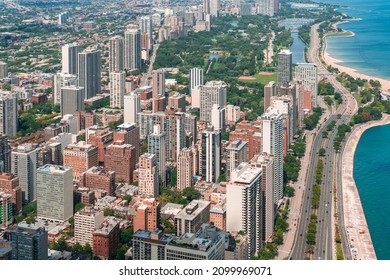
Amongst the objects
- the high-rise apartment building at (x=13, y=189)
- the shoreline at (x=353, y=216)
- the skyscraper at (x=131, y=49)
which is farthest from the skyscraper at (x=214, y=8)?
the high-rise apartment building at (x=13, y=189)

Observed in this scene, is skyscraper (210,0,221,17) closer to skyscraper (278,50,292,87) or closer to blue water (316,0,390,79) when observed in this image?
blue water (316,0,390,79)

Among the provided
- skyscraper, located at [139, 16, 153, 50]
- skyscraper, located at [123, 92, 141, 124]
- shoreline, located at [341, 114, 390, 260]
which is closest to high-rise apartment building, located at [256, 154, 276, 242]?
shoreline, located at [341, 114, 390, 260]

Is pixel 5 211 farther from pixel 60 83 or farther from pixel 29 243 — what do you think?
pixel 60 83

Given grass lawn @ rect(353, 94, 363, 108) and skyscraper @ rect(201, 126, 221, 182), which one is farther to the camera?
grass lawn @ rect(353, 94, 363, 108)

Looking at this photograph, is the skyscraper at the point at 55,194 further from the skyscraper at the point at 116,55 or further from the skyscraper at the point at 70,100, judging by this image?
the skyscraper at the point at 116,55
